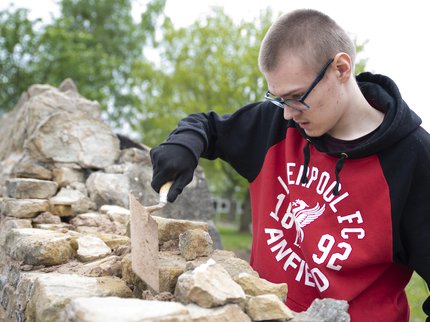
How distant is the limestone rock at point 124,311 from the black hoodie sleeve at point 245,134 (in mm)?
1317

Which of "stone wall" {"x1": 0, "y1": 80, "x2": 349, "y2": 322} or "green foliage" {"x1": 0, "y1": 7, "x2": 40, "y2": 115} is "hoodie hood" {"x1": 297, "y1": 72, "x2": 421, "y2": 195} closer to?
"stone wall" {"x1": 0, "y1": 80, "x2": 349, "y2": 322}

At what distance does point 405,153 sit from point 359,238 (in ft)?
1.38

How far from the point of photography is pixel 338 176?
2.22 m

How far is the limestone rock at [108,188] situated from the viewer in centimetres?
373

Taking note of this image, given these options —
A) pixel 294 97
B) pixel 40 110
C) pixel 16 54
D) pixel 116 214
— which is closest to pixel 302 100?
pixel 294 97

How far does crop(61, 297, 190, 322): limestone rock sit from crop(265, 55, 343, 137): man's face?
106 cm

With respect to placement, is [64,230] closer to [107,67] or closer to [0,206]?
[0,206]

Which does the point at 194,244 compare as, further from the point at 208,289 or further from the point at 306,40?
the point at 306,40

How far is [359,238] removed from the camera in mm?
2145

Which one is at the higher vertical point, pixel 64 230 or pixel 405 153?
pixel 405 153

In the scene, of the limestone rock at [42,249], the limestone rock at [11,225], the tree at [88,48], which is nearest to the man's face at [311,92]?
the limestone rock at [42,249]

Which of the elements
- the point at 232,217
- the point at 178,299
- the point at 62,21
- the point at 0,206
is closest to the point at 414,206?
the point at 178,299

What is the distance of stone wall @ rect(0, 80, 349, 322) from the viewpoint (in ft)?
4.88

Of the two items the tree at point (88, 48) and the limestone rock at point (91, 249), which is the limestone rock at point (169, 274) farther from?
the tree at point (88, 48)
